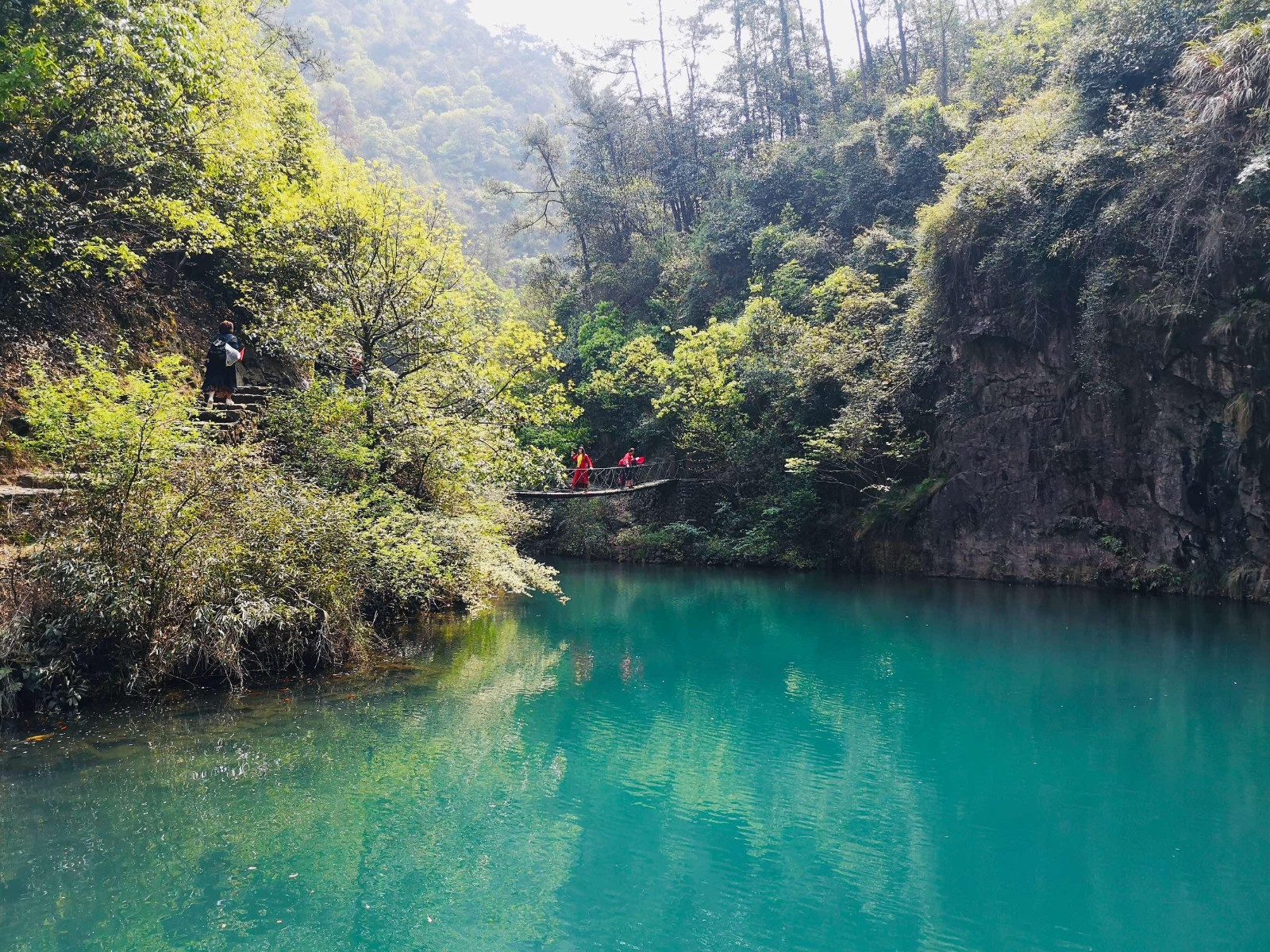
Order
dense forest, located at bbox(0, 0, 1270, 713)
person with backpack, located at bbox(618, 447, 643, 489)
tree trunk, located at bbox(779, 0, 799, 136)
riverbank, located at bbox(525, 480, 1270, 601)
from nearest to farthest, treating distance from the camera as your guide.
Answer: dense forest, located at bbox(0, 0, 1270, 713)
riverbank, located at bbox(525, 480, 1270, 601)
person with backpack, located at bbox(618, 447, 643, 489)
tree trunk, located at bbox(779, 0, 799, 136)

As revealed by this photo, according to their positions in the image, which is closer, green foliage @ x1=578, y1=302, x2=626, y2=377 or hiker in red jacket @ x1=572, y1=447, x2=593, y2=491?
hiker in red jacket @ x1=572, y1=447, x2=593, y2=491

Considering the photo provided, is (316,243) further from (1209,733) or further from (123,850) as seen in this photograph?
(1209,733)

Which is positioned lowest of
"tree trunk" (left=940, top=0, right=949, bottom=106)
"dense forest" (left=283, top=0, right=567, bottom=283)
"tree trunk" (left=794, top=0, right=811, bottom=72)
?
"tree trunk" (left=940, top=0, right=949, bottom=106)

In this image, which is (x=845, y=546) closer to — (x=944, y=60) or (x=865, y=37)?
(x=944, y=60)

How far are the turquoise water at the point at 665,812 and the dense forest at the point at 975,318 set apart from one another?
7.00 m

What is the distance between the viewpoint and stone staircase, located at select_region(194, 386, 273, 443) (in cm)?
1080

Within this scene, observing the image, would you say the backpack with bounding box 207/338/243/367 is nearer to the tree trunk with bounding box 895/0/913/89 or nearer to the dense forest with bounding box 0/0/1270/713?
the dense forest with bounding box 0/0/1270/713

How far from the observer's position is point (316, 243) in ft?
45.0

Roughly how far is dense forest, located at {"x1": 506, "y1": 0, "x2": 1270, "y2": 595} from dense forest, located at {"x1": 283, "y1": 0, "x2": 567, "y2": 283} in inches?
934

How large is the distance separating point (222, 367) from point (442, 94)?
7565 centimetres

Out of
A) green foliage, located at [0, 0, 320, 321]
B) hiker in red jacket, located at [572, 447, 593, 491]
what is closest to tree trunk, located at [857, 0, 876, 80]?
hiker in red jacket, located at [572, 447, 593, 491]

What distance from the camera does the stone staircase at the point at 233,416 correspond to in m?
10.8

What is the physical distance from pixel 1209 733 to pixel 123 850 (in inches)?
373

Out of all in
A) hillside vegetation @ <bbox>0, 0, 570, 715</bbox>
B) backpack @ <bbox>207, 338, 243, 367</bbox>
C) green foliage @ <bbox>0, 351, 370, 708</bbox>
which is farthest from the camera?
backpack @ <bbox>207, 338, 243, 367</bbox>
